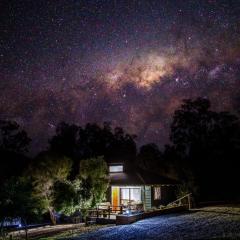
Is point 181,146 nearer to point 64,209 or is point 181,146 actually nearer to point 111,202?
point 111,202

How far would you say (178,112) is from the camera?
6875 cm

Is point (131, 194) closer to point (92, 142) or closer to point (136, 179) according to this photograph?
point (136, 179)

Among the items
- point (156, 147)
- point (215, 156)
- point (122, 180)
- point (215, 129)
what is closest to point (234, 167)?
point (215, 156)

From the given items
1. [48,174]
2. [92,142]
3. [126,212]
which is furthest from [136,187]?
[92,142]

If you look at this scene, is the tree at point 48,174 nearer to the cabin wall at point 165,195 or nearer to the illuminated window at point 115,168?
the illuminated window at point 115,168

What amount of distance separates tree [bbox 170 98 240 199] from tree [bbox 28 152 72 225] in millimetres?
16584

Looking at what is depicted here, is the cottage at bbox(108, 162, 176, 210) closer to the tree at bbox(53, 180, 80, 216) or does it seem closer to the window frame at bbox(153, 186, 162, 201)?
the window frame at bbox(153, 186, 162, 201)

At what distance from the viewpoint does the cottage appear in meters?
34.1

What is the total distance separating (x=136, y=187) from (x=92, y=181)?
5.95m

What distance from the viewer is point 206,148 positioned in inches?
2347

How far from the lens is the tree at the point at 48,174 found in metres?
29.7

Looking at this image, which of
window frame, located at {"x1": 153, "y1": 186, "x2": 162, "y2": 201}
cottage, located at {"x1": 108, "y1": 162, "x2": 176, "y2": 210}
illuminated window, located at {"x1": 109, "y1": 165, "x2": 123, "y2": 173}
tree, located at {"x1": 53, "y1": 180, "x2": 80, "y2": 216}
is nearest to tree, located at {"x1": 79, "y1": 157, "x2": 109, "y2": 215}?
tree, located at {"x1": 53, "y1": 180, "x2": 80, "y2": 216}

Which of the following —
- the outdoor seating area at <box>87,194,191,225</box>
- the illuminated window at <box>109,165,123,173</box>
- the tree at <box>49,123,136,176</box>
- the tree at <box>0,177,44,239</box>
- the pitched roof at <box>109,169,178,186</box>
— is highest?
the tree at <box>49,123,136,176</box>

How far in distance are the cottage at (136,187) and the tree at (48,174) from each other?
19.3 feet
